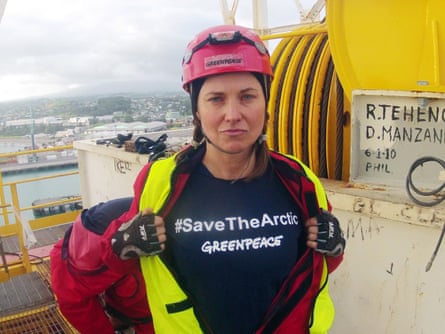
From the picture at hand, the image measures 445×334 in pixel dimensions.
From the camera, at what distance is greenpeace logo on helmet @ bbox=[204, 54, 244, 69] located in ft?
4.86

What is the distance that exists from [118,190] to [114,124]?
80.7 inches

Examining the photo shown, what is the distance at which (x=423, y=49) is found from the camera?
259cm

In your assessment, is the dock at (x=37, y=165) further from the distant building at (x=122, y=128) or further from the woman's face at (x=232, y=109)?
the woman's face at (x=232, y=109)

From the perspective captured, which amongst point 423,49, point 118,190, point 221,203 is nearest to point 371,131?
point 423,49

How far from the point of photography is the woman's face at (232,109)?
148 centimetres

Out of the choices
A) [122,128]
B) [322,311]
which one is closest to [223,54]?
[322,311]

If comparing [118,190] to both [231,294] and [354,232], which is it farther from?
[231,294]

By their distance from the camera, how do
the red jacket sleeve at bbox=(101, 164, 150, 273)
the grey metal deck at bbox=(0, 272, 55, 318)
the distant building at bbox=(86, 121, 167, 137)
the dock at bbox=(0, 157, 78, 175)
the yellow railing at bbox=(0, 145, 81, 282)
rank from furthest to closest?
the dock at bbox=(0, 157, 78, 175) < the distant building at bbox=(86, 121, 167, 137) < the yellow railing at bbox=(0, 145, 81, 282) < the grey metal deck at bbox=(0, 272, 55, 318) < the red jacket sleeve at bbox=(101, 164, 150, 273)

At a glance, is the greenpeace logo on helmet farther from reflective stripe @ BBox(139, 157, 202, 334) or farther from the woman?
reflective stripe @ BBox(139, 157, 202, 334)

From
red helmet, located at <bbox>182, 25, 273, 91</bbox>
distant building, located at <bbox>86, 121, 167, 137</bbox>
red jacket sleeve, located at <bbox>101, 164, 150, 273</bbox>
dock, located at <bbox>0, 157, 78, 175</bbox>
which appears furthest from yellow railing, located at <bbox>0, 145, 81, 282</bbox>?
red helmet, located at <bbox>182, 25, 273, 91</bbox>

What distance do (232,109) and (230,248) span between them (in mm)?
488

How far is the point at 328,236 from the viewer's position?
1.62m

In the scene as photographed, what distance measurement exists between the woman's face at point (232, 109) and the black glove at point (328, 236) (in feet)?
1.37

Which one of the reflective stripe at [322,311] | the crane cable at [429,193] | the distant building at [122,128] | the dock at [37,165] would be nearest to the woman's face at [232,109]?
the reflective stripe at [322,311]
